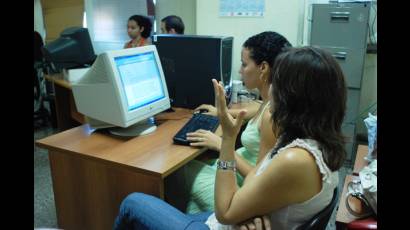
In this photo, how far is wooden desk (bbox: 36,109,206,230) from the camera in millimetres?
1512

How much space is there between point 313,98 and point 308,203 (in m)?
0.30

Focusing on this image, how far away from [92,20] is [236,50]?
264cm

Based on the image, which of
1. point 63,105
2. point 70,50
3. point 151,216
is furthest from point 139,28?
A: point 151,216

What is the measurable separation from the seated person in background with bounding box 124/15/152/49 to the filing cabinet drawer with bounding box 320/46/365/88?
1980 millimetres

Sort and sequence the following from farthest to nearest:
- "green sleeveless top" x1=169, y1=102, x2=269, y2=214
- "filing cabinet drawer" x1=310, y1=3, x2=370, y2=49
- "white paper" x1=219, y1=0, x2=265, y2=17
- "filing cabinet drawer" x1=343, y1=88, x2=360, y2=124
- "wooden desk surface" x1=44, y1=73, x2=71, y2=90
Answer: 1. "wooden desk surface" x1=44, y1=73, x2=71, y2=90
2. "white paper" x1=219, y1=0, x2=265, y2=17
3. "filing cabinet drawer" x1=343, y1=88, x2=360, y2=124
4. "filing cabinet drawer" x1=310, y1=3, x2=370, y2=49
5. "green sleeveless top" x1=169, y1=102, x2=269, y2=214

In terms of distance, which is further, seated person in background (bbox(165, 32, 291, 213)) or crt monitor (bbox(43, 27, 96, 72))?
crt monitor (bbox(43, 27, 96, 72))

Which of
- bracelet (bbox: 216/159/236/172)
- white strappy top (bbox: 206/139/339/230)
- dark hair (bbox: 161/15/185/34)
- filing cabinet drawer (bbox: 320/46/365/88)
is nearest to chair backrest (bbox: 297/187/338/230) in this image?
white strappy top (bbox: 206/139/339/230)

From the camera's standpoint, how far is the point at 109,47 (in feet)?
17.0

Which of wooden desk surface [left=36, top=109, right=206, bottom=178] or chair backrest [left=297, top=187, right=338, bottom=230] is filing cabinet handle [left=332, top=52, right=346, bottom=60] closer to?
wooden desk surface [left=36, top=109, right=206, bottom=178]

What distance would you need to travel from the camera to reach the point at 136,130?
186cm

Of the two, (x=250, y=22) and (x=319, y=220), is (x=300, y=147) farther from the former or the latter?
(x=250, y=22)

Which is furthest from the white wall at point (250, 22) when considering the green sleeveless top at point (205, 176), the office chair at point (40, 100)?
the office chair at point (40, 100)

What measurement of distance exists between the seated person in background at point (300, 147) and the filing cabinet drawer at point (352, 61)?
2042 millimetres

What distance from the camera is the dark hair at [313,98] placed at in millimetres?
1068
